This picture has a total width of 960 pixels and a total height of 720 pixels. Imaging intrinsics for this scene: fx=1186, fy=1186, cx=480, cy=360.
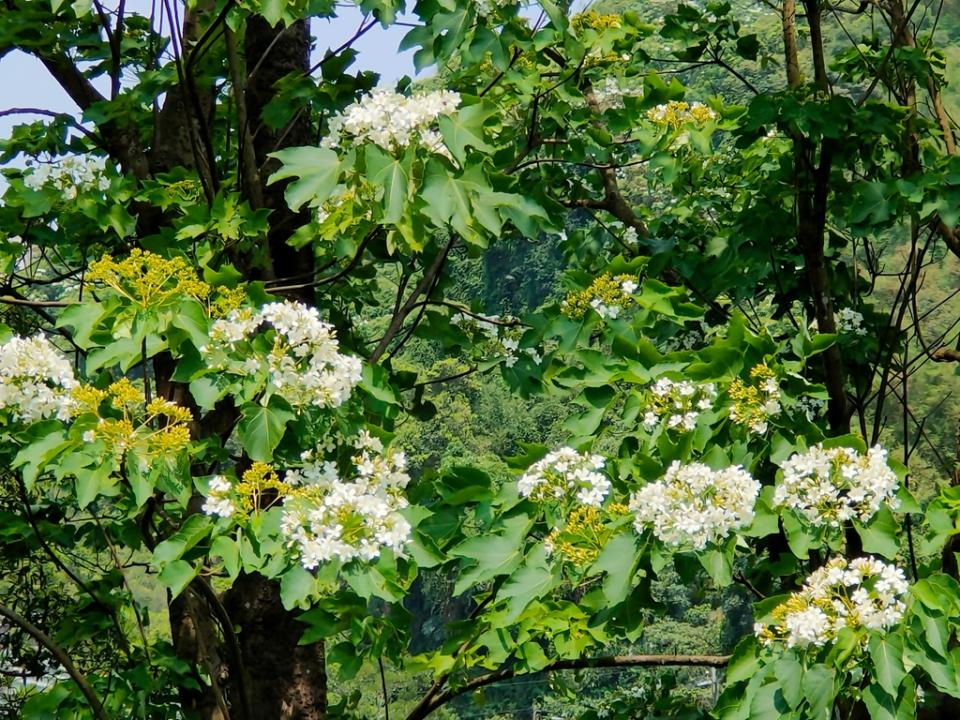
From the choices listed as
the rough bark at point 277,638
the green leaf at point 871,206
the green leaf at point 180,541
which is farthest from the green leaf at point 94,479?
the green leaf at point 871,206

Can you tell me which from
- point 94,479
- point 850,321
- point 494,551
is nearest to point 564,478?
point 494,551

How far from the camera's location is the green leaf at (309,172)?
78.6 inches

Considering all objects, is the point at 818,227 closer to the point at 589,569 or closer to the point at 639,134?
the point at 639,134

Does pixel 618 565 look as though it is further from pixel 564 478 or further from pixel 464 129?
pixel 464 129

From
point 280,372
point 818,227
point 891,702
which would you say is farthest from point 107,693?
point 818,227

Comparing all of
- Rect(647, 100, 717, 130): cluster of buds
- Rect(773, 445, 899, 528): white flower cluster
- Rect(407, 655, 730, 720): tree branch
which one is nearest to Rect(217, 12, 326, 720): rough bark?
Rect(407, 655, 730, 720): tree branch

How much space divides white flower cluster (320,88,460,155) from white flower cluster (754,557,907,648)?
0.98 m

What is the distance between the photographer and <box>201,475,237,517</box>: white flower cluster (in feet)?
6.77

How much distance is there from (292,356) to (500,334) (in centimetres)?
122

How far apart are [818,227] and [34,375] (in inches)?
79.2

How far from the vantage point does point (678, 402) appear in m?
2.32

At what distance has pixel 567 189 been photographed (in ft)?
13.1

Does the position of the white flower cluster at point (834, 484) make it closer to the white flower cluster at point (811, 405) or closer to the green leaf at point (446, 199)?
the green leaf at point (446, 199)

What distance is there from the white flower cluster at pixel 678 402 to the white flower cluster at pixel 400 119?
656 mm
